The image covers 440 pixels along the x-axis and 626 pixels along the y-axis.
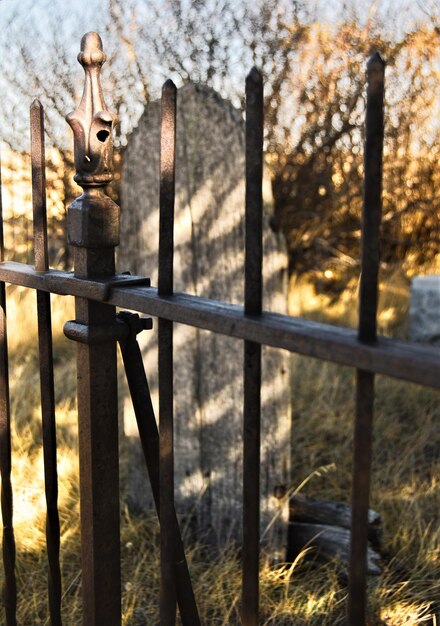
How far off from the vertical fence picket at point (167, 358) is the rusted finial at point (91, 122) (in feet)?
0.58

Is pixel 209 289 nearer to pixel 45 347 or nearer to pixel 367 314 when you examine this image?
pixel 45 347

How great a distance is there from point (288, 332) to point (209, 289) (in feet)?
5.20

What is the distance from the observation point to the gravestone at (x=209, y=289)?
2.47 metres

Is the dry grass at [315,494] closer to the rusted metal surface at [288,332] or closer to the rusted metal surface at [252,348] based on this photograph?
the rusted metal surface at [252,348]

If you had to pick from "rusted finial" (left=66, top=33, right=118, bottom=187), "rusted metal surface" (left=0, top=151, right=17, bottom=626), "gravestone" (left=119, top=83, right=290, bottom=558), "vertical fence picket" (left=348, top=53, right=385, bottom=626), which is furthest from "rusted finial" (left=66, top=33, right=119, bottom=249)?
"gravestone" (left=119, top=83, right=290, bottom=558)

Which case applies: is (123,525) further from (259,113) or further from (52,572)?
(259,113)

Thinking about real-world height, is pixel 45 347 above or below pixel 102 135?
below

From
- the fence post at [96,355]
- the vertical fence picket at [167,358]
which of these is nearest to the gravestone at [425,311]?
the fence post at [96,355]

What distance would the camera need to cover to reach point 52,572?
149 cm

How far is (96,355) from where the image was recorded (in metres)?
1.31

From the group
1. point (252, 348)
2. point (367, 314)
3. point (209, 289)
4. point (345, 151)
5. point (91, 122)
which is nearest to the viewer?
point (367, 314)

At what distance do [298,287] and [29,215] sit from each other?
2324 millimetres

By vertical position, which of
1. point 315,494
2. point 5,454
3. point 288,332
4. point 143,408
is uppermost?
point 288,332

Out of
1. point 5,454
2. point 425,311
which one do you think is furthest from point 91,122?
point 425,311
